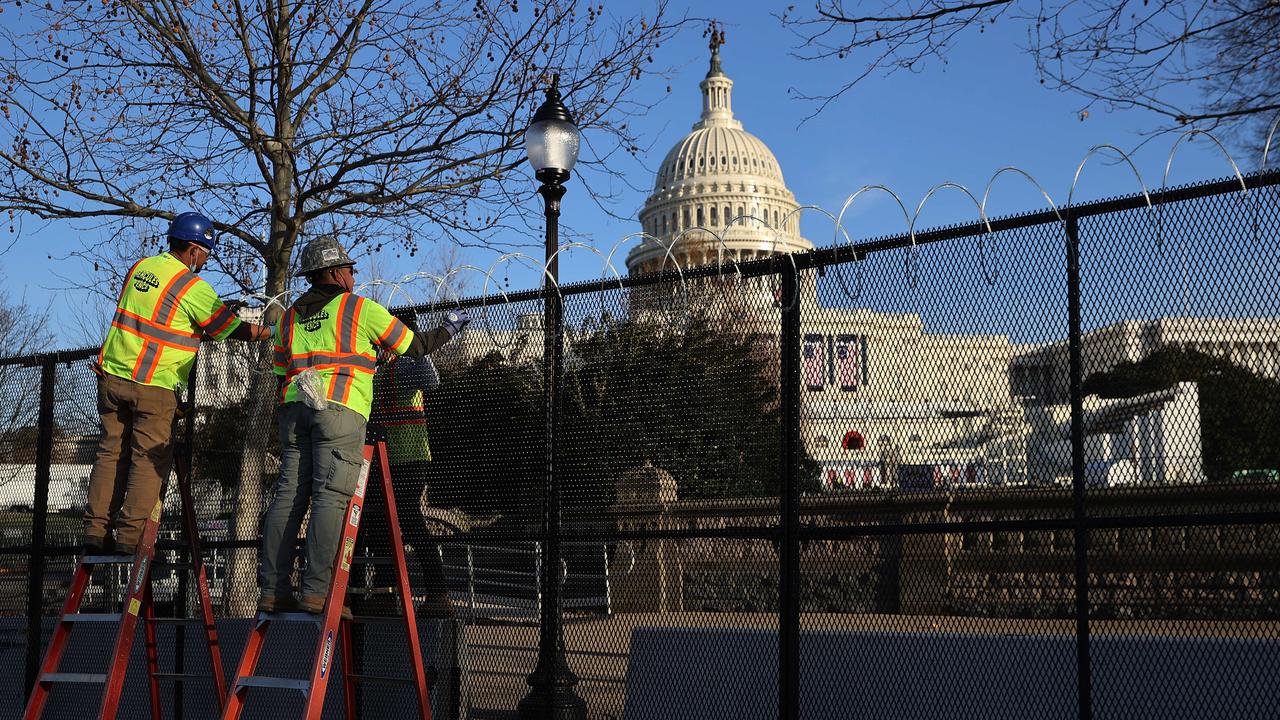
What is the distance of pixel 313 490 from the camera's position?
20.1 feet

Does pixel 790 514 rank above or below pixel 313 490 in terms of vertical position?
below

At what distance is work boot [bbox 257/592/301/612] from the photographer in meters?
6.05

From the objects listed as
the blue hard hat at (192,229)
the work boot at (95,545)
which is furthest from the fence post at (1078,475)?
the work boot at (95,545)

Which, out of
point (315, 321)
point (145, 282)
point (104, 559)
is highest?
point (145, 282)

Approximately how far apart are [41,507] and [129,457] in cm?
262

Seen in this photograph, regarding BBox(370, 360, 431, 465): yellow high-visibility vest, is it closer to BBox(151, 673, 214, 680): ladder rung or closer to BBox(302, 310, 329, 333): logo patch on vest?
BBox(302, 310, 329, 333): logo patch on vest

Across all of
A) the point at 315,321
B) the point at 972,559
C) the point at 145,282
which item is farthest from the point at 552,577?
the point at 145,282

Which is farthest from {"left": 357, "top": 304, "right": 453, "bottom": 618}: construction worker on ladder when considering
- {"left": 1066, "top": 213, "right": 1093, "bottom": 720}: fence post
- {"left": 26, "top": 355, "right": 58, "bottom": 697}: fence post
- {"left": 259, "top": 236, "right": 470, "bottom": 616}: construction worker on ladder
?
{"left": 1066, "top": 213, "right": 1093, "bottom": 720}: fence post

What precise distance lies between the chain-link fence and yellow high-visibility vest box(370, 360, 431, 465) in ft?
0.37

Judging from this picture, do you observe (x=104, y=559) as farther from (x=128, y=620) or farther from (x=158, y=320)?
(x=158, y=320)

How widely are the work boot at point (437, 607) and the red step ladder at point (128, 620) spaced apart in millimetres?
1179

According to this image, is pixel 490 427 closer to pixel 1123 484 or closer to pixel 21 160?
pixel 1123 484

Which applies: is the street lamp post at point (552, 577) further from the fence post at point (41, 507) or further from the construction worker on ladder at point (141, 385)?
the fence post at point (41, 507)

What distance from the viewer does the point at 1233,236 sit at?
5059 millimetres
